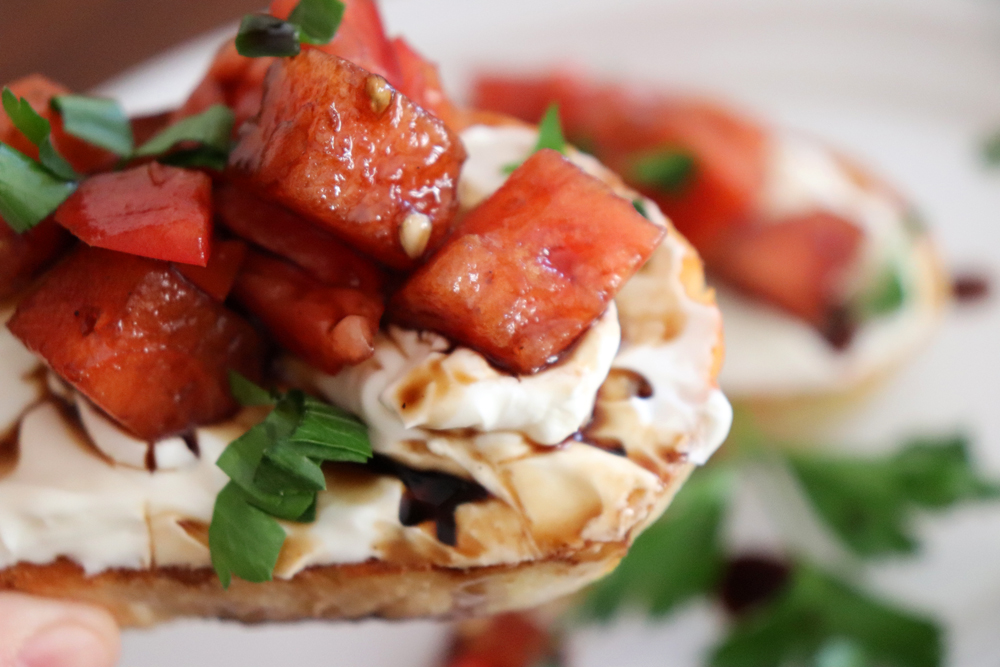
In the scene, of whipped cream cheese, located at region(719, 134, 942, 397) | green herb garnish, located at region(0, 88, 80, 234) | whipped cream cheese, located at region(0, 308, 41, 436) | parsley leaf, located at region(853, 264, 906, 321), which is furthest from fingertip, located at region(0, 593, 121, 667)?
parsley leaf, located at region(853, 264, 906, 321)

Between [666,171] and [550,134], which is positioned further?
[666,171]

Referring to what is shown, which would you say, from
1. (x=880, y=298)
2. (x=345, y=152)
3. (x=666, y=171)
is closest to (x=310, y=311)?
(x=345, y=152)

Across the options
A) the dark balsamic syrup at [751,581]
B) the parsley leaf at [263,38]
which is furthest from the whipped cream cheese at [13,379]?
the dark balsamic syrup at [751,581]

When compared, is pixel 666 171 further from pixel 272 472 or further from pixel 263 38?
pixel 272 472

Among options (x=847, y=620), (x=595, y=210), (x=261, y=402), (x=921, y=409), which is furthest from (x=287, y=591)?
(x=921, y=409)

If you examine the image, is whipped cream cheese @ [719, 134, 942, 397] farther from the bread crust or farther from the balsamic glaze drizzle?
the balsamic glaze drizzle

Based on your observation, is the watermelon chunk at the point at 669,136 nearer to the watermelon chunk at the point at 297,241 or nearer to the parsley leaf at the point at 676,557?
the parsley leaf at the point at 676,557
